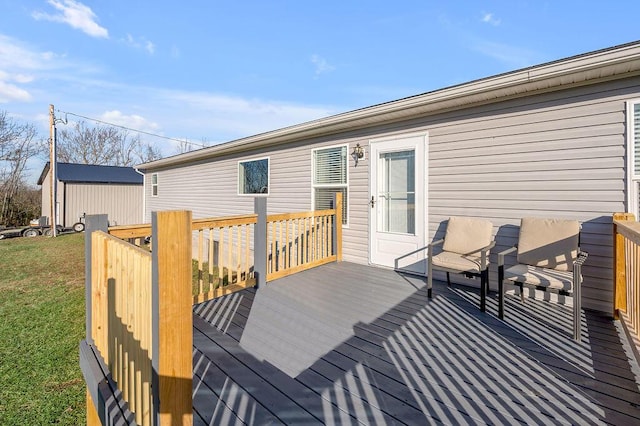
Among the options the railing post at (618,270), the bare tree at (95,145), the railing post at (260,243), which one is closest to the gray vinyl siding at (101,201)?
the bare tree at (95,145)

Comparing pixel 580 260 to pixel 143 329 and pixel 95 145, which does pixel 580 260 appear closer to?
pixel 143 329

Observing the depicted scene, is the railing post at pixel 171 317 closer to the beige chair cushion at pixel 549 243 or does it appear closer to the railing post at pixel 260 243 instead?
the railing post at pixel 260 243

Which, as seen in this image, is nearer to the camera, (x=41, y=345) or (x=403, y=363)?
(x=403, y=363)

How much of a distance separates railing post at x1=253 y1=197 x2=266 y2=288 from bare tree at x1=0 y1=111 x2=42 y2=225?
1981 cm

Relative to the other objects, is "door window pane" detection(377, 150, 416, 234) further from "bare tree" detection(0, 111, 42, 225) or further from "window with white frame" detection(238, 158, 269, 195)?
"bare tree" detection(0, 111, 42, 225)

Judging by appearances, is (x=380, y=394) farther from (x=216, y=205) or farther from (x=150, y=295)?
(x=216, y=205)

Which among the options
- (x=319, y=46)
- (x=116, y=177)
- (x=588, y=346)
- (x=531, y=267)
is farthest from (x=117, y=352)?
(x=116, y=177)

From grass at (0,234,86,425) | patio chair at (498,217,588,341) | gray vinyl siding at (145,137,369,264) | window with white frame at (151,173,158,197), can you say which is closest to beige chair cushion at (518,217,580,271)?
patio chair at (498,217,588,341)

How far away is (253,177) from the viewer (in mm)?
7234

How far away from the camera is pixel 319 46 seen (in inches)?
334

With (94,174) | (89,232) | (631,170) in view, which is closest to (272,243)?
(89,232)

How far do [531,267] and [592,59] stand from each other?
1932mm

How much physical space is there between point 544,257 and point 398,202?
192 centimetres

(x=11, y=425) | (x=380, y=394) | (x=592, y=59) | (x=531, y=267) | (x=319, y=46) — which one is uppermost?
(x=319, y=46)
